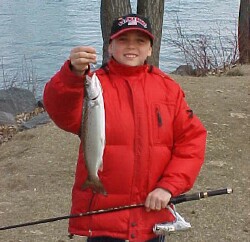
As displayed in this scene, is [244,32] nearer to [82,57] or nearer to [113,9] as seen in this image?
[113,9]

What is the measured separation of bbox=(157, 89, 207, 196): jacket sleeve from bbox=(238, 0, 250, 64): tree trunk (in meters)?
10.3

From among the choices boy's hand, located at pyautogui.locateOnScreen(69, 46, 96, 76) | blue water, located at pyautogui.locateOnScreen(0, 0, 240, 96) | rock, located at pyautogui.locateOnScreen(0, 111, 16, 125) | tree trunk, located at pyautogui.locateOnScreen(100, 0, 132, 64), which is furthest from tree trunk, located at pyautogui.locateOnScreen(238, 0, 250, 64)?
boy's hand, located at pyautogui.locateOnScreen(69, 46, 96, 76)

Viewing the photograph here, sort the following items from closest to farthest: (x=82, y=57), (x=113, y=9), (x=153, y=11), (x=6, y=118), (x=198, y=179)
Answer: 1. (x=82, y=57)
2. (x=198, y=179)
3. (x=113, y=9)
4. (x=153, y=11)
5. (x=6, y=118)

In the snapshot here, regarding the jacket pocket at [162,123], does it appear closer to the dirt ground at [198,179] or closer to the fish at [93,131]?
the fish at [93,131]

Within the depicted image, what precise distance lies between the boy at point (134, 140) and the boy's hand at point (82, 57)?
0.60 ft

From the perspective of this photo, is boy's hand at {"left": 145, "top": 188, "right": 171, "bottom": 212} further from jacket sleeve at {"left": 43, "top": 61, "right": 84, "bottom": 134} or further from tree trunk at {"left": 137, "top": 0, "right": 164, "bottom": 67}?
tree trunk at {"left": 137, "top": 0, "right": 164, "bottom": 67}

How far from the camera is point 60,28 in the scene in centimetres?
2039

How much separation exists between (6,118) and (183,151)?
727cm

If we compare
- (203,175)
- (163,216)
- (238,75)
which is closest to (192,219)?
(203,175)

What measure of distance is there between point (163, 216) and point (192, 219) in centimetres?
220

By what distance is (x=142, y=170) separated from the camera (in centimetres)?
306

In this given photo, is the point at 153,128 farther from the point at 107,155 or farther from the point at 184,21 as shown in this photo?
the point at 184,21

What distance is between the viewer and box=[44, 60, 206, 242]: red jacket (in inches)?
120

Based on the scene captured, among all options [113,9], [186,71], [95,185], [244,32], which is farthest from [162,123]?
[244,32]
